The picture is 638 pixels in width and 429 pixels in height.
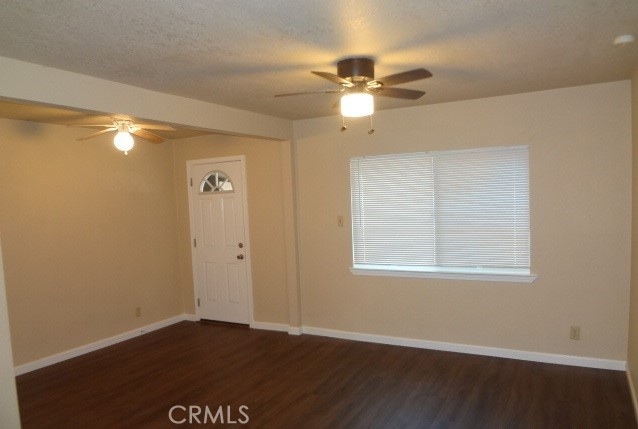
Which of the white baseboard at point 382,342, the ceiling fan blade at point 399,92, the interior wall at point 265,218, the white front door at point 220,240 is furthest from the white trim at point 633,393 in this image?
the white front door at point 220,240

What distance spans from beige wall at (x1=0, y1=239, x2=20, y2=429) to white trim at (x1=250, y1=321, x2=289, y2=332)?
9.90 ft

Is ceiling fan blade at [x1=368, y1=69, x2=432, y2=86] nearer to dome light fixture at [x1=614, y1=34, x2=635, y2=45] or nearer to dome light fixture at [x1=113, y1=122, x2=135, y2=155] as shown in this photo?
dome light fixture at [x1=614, y1=34, x2=635, y2=45]

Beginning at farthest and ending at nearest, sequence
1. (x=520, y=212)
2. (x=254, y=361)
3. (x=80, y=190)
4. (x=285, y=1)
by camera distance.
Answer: (x=80, y=190) → (x=254, y=361) → (x=520, y=212) → (x=285, y=1)

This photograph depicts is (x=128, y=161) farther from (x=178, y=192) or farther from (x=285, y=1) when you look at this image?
(x=285, y=1)

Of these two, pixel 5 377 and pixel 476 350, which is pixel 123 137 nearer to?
pixel 5 377

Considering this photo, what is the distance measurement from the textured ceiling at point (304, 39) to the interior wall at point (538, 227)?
1.79 feet

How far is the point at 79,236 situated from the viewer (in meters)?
4.74

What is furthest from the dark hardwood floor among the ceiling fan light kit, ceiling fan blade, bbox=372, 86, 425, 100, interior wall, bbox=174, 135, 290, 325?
ceiling fan blade, bbox=372, 86, 425, 100

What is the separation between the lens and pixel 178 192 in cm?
597

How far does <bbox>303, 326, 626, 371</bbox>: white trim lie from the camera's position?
12.3 ft

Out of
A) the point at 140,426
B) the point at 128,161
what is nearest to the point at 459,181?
the point at 140,426

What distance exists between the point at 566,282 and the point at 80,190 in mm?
4959

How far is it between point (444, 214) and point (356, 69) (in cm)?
216

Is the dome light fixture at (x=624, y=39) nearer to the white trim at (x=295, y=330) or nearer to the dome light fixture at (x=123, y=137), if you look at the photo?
the dome light fixture at (x=123, y=137)
